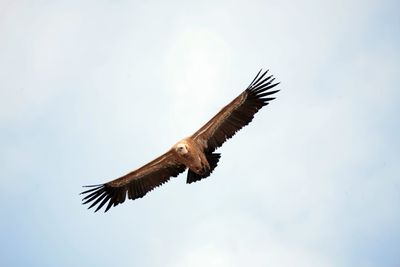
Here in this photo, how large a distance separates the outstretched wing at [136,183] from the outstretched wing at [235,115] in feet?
3.99

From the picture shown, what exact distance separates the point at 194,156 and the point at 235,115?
5.21 ft

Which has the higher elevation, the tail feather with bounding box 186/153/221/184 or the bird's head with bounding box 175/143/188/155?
the bird's head with bounding box 175/143/188/155

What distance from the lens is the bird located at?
18.5 m

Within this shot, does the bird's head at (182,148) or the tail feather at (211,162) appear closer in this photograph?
the bird's head at (182,148)

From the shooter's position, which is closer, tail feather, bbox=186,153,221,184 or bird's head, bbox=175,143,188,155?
bird's head, bbox=175,143,188,155

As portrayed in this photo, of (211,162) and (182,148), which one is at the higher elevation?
(182,148)

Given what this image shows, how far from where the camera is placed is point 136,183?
65.0ft

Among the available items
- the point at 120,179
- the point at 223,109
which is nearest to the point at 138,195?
the point at 120,179

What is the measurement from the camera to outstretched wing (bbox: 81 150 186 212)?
19.5 m

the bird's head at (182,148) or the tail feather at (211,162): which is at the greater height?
the bird's head at (182,148)

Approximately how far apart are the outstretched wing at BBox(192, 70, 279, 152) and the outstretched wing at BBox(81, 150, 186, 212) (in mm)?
1216

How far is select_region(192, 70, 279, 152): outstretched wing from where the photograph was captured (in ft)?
60.6

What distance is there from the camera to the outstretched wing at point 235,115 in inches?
728

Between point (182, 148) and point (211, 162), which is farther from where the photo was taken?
point (211, 162)
